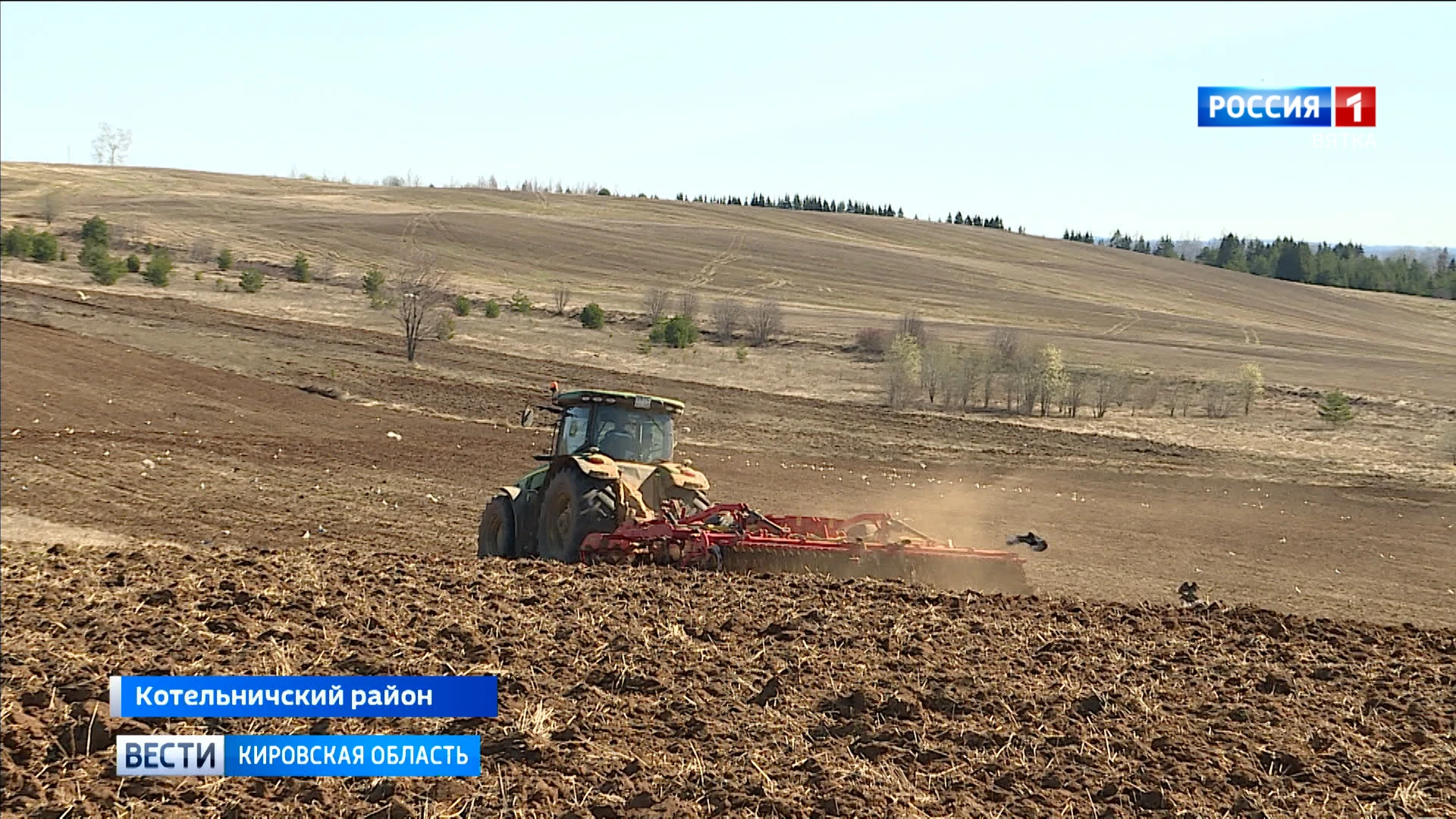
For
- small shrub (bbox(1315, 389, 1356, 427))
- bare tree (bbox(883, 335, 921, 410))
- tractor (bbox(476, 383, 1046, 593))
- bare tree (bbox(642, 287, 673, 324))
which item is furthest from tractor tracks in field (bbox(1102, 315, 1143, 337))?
tractor (bbox(476, 383, 1046, 593))

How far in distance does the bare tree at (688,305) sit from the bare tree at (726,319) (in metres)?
0.98

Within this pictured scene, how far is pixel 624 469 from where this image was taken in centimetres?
1470

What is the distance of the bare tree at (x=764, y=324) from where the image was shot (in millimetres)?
47781

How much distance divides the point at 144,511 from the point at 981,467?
1638 cm

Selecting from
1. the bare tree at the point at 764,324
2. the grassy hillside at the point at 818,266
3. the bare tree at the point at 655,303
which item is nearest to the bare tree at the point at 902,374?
the grassy hillside at the point at 818,266

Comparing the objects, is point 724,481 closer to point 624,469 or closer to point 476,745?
point 624,469

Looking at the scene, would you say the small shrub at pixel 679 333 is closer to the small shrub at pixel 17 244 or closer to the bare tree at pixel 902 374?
the bare tree at pixel 902 374

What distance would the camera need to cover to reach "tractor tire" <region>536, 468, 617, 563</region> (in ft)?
44.8

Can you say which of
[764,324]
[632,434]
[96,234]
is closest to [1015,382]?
[764,324]

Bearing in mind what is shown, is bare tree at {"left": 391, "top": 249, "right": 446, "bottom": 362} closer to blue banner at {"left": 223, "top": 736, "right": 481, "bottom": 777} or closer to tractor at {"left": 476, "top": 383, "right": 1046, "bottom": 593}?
tractor at {"left": 476, "top": 383, "right": 1046, "bottom": 593}

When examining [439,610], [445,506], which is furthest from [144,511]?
[439,610]

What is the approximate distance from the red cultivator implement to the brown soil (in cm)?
59

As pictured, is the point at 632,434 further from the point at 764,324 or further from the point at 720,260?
the point at 720,260

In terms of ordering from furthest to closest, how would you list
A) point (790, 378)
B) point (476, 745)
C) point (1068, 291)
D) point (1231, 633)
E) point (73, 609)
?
point (1068, 291)
point (790, 378)
point (73, 609)
point (1231, 633)
point (476, 745)
